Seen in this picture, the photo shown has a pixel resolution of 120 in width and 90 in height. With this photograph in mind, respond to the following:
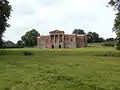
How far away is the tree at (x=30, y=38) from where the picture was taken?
167625 mm

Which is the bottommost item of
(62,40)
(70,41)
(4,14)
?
(70,41)

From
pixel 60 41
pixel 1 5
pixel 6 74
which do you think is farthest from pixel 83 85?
pixel 60 41

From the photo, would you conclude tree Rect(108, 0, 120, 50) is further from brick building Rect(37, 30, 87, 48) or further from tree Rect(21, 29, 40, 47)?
tree Rect(21, 29, 40, 47)

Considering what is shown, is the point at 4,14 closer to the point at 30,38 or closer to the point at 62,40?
the point at 62,40

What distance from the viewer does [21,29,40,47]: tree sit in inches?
6599

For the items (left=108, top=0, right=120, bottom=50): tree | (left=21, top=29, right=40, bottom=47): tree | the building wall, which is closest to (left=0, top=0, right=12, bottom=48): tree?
(left=108, top=0, right=120, bottom=50): tree

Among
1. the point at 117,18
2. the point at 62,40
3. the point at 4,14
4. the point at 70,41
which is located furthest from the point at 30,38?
the point at 117,18

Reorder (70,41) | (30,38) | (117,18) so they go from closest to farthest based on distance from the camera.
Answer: (117,18) → (70,41) → (30,38)

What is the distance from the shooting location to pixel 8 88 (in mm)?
18766

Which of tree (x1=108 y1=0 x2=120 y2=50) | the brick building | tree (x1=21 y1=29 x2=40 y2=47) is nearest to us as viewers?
tree (x1=108 y1=0 x2=120 y2=50)

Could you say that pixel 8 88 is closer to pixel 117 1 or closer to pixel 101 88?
pixel 101 88

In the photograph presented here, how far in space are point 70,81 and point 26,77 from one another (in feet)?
11.6

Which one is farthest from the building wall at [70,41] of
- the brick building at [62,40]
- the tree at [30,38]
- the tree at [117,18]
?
the tree at [117,18]

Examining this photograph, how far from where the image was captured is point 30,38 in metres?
175
